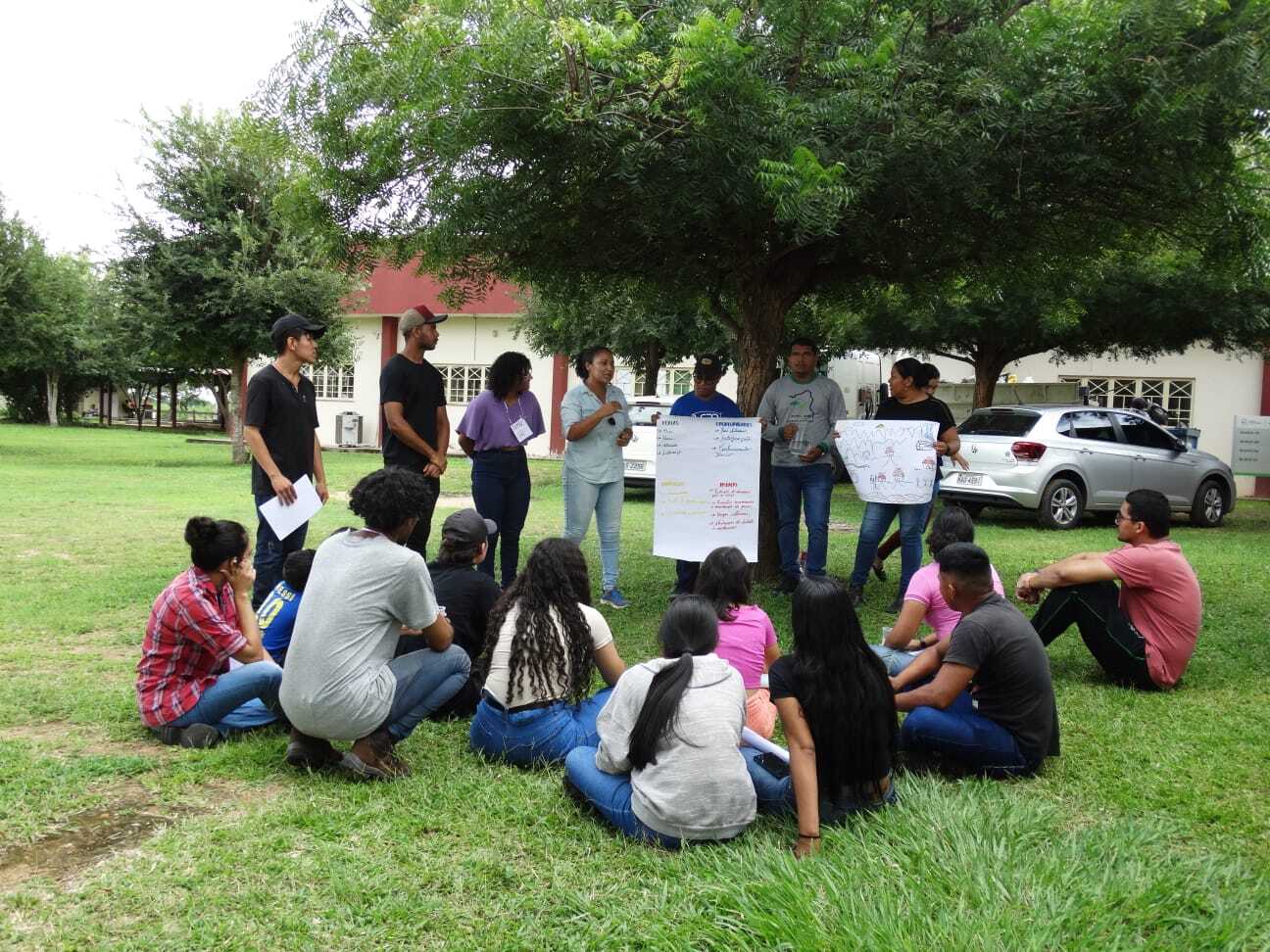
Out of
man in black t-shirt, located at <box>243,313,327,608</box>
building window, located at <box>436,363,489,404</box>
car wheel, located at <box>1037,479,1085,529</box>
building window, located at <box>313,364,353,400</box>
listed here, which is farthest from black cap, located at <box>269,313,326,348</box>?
building window, located at <box>313,364,353,400</box>

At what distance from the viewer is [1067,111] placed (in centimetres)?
576

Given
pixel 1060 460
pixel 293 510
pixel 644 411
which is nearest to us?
pixel 293 510

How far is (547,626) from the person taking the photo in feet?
13.5

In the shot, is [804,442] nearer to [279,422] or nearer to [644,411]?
[279,422]

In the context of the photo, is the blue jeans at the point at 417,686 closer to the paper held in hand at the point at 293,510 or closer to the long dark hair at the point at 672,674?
the long dark hair at the point at 672,674

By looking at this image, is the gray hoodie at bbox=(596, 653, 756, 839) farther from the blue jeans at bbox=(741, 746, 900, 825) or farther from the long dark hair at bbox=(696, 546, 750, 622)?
the long dark hair at bbox=(696, 546, 750, 622)

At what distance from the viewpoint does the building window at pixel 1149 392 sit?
23.8 meters

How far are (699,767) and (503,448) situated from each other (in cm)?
407

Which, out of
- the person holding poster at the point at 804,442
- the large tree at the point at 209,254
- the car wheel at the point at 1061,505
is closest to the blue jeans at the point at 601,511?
the person holding poster at the point at 804,442

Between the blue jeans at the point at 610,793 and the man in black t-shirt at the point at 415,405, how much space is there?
126 inches

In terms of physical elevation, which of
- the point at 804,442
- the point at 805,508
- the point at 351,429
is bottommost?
the point at 805,508

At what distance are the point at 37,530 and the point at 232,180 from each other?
1165 centimetres

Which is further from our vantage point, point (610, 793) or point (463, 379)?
point (463, 379)

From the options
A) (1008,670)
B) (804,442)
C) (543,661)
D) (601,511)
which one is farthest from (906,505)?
(543,661)
